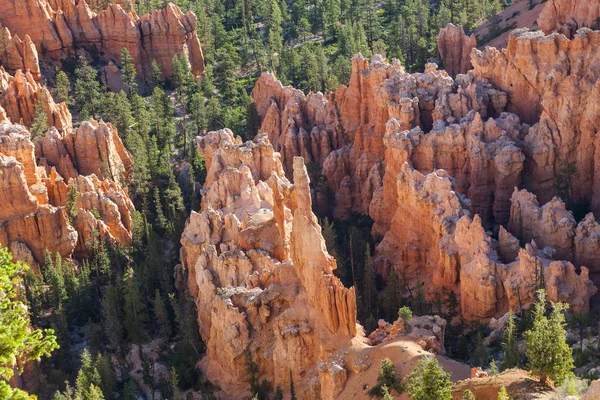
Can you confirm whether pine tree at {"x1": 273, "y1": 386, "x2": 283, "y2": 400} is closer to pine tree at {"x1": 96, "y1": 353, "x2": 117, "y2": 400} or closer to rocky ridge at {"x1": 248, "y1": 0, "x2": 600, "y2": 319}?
pine tree at {"x1": 96, "y1": 353, "x2": 117, "y2": 400}

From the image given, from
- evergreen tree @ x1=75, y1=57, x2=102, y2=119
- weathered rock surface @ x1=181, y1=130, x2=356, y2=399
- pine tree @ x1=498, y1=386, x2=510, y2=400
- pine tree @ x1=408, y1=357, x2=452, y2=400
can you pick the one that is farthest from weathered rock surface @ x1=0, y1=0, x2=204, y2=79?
pine tree @ x1=498, y1=386, x2=510, y2=400

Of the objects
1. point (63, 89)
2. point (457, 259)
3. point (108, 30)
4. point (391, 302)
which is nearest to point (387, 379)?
point (391, 302)

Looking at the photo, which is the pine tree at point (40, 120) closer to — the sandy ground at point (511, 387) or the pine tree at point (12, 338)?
the sandy ground at point (511, 387)

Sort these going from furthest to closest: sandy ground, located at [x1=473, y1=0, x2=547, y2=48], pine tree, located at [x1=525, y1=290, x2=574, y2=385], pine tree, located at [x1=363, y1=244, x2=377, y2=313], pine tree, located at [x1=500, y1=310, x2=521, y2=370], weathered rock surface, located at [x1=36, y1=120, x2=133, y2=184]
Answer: sandy ground, located at [x1=473, y1=0, x2=547, y2=48] → weathered rock surface, located at [x1=36, y1=120, x2=133, y2=184] → pine tree, located at [x1=363, y1=244, x2=377, y2=313] → pine tree, located at [x1=500, y1=310, x2=521, y2=370] → pine tree, located at [x1=525, y1=290, x2=574, y2=385]

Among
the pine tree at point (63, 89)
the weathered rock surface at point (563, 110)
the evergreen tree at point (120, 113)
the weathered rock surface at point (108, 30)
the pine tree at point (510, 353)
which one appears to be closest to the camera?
the pine tree at point (510, 353)

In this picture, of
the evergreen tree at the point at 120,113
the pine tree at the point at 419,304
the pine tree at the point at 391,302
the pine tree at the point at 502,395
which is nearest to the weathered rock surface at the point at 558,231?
the pine tree at the point at 419,304

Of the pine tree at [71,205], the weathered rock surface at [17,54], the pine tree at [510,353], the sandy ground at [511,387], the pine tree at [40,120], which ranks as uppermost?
the weathered rock surface at [17,54]
